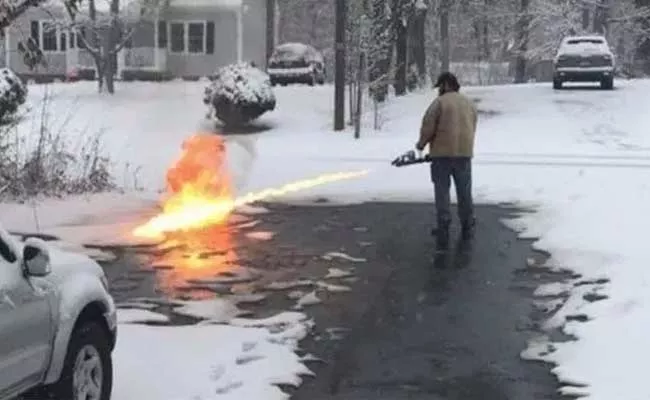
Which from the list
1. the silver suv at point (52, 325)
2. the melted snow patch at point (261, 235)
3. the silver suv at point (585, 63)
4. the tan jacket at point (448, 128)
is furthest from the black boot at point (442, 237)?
the silver suv at point (585, 63)

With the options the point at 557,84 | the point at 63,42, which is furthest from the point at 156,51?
the point at 557,84

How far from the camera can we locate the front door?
5.33m

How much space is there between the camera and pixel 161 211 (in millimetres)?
15750

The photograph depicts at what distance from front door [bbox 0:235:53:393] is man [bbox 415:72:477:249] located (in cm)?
741

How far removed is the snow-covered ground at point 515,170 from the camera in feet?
27.8

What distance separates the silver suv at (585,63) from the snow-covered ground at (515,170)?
1.91 feet

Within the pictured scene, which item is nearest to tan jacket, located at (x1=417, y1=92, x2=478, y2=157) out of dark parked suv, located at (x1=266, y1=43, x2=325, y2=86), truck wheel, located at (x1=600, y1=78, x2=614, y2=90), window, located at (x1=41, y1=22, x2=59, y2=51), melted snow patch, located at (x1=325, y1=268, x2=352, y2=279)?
melted snow patch, located at (x1=325, y1=268, x2=352, y2=279)

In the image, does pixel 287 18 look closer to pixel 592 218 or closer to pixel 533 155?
pixel 533 155

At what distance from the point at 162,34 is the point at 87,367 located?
44927mm

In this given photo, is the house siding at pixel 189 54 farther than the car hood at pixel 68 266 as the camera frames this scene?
Yes

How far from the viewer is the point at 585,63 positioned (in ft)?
113

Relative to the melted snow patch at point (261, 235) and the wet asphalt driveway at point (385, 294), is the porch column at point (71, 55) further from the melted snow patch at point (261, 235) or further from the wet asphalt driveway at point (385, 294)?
the melted snow patch at point (261, 235)

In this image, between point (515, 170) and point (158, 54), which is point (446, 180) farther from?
point (158, 54)

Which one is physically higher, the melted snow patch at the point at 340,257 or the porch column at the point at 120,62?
the porch column at the point at 120,62
